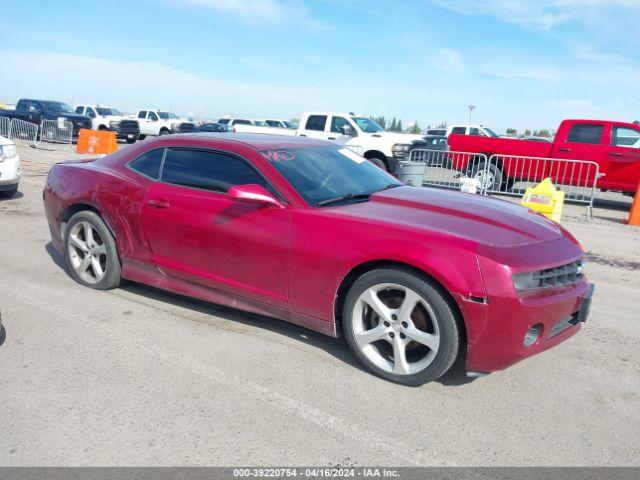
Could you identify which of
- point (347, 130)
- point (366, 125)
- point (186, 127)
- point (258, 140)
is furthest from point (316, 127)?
point (186, 127)

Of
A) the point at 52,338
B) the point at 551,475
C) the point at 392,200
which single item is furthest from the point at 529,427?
the point at 52,338

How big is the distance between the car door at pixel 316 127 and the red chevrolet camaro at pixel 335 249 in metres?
11.7

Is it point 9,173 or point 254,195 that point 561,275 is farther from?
point 9,173

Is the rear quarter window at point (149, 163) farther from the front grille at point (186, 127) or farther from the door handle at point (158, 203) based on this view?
the front grille at point (186, 127)

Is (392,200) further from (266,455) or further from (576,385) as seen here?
(266,455)

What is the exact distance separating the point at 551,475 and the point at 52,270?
16.2 feet

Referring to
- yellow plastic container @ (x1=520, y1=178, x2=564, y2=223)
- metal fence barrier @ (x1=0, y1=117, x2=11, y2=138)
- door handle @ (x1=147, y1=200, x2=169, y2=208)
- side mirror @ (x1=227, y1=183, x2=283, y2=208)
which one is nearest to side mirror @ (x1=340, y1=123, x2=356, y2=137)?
yellow plastic container @ (x1=520, y1=178, x2=564, y2=223)

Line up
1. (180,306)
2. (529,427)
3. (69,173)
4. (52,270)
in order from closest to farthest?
1. (529,427)
2. (180,306)
3. (69,173)
4. (52,270)

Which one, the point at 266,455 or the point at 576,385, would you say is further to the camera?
the point at 576,385

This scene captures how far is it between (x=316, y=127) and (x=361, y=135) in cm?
167

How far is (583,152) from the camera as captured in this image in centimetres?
1254

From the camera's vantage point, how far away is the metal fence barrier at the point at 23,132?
68.5ft

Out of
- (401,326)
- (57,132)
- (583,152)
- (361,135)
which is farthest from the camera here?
(57,132)

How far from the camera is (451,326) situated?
3.12 m
